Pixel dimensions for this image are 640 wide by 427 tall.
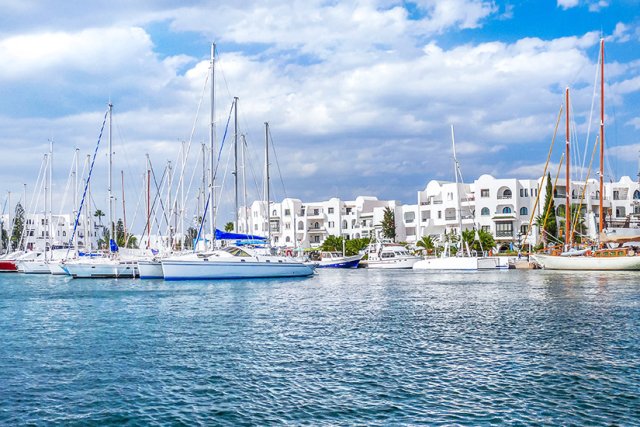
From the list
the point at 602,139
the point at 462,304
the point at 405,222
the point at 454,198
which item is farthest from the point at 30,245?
the point at 462,304

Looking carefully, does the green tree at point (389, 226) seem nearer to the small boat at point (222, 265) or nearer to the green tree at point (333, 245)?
the green tree at point (333, 245)

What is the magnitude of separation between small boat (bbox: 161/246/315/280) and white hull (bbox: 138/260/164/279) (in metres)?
4.02

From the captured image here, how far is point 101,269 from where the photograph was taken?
6556 cm

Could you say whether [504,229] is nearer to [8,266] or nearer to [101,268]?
[101,268]

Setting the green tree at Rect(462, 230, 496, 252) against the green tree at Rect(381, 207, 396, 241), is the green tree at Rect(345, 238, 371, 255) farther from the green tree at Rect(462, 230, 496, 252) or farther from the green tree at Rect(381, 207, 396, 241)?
the green tree at Rect(462, 230, 496, 252)

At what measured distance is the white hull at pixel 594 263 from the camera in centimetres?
6919

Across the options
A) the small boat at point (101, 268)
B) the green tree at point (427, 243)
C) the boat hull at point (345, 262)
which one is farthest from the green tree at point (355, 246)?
the small boat at point (101, 268)

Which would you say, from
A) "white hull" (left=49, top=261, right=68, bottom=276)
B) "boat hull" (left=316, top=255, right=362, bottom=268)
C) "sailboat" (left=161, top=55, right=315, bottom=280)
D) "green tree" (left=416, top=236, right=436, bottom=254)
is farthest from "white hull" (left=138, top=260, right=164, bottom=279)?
"green tree" (left=416, top=236, right=436, bottom=254)

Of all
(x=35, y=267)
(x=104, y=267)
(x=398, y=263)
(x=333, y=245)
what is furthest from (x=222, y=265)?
(x=333, y=245)

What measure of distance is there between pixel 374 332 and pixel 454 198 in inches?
3441

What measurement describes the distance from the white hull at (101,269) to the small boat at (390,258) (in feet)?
137

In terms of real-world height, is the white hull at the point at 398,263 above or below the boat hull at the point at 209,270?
below

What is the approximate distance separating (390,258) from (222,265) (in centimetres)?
4488

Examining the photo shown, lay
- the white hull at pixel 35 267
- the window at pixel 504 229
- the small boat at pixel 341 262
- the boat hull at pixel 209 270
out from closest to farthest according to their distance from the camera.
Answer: the boat hull at pixel 209 270 → the white hull at pixel 35 267 → the small boat at pixel 341 262 → the window at pixel 504 229
